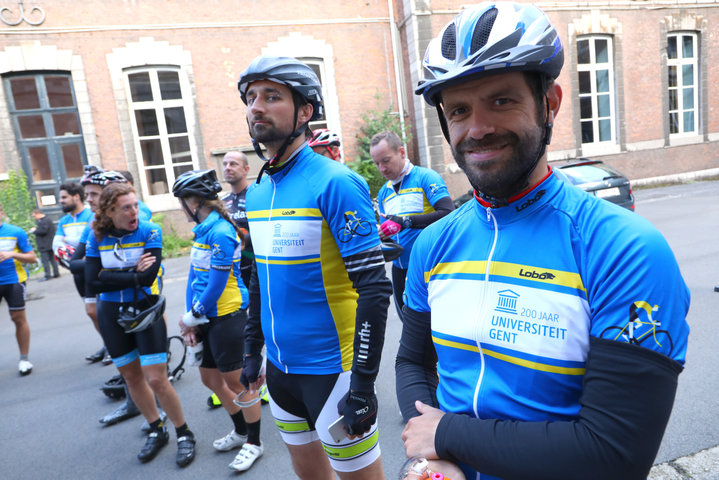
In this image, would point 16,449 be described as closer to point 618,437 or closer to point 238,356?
point 238,356

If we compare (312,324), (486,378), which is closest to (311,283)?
(312,324)

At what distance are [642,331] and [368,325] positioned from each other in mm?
1225

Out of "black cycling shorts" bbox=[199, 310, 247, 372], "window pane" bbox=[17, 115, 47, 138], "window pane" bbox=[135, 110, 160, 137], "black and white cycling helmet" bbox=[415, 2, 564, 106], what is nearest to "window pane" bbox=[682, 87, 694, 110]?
"window pane" bbox=[135, 110, 160, 137]

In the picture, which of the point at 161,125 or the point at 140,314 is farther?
the point at 161,125

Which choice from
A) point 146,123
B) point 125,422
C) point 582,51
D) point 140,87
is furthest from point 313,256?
point 582,51

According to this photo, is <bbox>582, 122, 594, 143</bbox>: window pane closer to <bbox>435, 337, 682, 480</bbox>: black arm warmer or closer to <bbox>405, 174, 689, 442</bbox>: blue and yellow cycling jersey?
<bbox>405, 174, 689, 442</bbox>: blue and yellow cycling jersey

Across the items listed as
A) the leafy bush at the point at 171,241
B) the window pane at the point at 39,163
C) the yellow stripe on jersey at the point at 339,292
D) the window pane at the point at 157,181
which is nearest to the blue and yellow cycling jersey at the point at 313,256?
the yellow stripe on jersey at the point at 339,292

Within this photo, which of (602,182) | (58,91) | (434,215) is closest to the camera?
(434,215)

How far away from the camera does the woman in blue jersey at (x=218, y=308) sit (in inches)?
132

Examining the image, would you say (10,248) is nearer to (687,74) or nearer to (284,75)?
(284,75)

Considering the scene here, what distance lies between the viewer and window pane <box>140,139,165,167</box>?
14.6 meters

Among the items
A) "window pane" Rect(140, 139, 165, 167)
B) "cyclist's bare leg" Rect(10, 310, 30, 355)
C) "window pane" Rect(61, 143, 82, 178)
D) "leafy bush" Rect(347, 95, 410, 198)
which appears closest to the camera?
"cyclist's bare leg" Rect(10, 310, 30, 355)

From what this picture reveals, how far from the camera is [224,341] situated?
11.4ft

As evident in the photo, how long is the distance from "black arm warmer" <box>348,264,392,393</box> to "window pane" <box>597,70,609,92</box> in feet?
63.7
